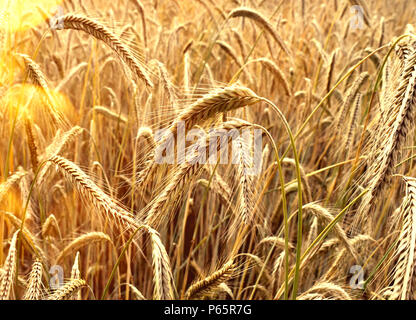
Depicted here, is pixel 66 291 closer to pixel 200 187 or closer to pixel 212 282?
pixel 212 282

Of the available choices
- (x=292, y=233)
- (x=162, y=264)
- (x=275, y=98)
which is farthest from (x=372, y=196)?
(x=275, y=98)

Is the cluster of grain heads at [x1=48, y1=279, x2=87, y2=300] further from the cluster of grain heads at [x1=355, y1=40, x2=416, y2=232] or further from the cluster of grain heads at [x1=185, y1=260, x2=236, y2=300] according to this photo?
the cluster of grain heads at [x1=355, y1=40, x2=416, y2=232]

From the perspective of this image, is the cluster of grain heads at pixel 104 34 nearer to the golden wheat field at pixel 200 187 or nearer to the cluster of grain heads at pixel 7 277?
the golden wheat field at pixel 200 187

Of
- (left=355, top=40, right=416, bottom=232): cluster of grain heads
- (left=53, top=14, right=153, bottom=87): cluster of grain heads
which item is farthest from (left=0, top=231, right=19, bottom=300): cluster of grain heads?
(left=355, top=40, right=416, bottom=232): cluster of grain heads

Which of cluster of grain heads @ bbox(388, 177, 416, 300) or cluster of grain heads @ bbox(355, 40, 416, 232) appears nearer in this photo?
cluster of grain heads @ bbox(388, 177, 416, 300)

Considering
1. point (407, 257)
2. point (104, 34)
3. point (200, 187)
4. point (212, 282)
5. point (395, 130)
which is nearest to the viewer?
point (407, 257)

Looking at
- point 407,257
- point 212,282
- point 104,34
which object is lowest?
point 212,282

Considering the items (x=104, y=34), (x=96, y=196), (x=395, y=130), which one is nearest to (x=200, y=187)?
(x=104, y=34)

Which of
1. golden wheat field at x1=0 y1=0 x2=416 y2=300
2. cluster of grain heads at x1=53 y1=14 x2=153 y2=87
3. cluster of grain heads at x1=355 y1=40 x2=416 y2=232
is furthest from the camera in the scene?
cluster of grain heads at x1=53 y1=14 x2=153 y2=87

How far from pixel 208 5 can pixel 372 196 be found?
8.06 ft

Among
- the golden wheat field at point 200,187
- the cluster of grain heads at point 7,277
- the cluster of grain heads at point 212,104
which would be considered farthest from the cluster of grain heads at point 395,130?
the cluster of grain heads at point 7,277

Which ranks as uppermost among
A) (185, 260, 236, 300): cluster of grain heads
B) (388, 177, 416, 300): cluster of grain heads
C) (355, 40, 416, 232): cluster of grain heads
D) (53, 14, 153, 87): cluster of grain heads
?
(53, 14, 153, 87): cluster of grain heads

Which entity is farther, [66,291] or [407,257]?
[66,291]
